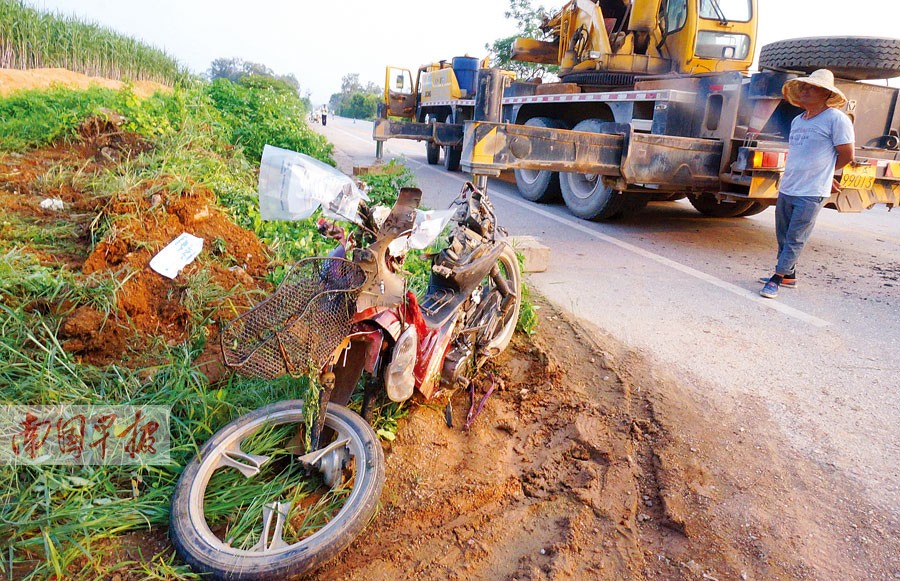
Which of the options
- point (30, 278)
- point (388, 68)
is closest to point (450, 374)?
point (30, 278)

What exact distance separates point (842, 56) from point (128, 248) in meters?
6.63

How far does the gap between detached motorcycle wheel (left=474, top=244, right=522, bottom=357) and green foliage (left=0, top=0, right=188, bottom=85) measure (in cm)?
1317

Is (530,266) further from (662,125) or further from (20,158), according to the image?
(20,158)

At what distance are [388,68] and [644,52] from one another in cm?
888

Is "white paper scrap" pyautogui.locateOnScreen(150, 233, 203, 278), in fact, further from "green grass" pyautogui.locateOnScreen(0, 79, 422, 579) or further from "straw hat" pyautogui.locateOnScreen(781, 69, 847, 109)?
"straw hat" pyautogui.locateOnScreen(781, 69, 847, 109)

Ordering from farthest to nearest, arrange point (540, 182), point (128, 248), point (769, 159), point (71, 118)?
point (540, 182), point (71, 118), point (769, 159), point (128, 248)

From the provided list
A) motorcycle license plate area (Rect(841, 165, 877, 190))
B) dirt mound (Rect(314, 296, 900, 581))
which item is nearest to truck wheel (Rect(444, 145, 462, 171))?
motorcycle license plate area (Rect(841, 165, 877, 190))

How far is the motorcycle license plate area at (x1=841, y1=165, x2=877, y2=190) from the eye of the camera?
17.4 feet

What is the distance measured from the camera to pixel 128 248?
3309 mm

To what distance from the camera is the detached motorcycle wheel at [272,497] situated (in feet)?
5.47

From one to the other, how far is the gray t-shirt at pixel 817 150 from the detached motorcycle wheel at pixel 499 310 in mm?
2963

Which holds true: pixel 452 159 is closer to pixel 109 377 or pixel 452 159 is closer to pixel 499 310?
pixel 499 310

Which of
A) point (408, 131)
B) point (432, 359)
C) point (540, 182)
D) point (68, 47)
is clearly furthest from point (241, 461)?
point (68, 47)

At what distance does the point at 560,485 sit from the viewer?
2258mm
